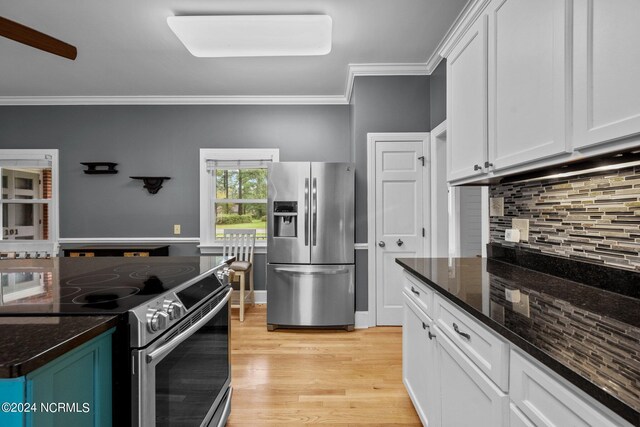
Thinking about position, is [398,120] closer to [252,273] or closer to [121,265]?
[252,273]

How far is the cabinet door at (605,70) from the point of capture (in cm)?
92

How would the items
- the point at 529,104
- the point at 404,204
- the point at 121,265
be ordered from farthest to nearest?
the point at 404,204 → the point at 121,265 → the point at 529,104

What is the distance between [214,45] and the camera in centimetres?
267

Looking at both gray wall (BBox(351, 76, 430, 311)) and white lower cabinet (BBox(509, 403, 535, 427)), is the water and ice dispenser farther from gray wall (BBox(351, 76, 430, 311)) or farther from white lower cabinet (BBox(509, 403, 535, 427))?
white lower cabinet (BBox(509, 403, 535, 427))

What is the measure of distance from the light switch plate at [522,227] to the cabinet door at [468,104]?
389 mm

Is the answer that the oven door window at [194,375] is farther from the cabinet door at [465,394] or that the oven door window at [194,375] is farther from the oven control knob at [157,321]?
the cabinet door at [465,394]

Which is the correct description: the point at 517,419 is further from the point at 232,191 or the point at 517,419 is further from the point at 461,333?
the point at 232,191

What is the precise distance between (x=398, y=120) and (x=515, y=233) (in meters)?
1.98

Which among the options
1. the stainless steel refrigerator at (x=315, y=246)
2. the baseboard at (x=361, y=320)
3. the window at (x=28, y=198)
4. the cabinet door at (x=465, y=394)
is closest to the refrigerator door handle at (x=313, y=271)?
the stainless steel refrigerator at (x=315, y=246)

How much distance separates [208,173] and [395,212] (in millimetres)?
2467

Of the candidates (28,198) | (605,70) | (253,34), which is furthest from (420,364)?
(28,198)

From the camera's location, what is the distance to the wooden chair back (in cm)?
416

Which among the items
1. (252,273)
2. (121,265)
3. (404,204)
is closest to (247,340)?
(252,273)

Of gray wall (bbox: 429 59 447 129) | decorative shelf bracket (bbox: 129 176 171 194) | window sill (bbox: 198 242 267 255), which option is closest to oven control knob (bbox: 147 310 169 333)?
→ gray wall (bbox: 429 59 447 129)
